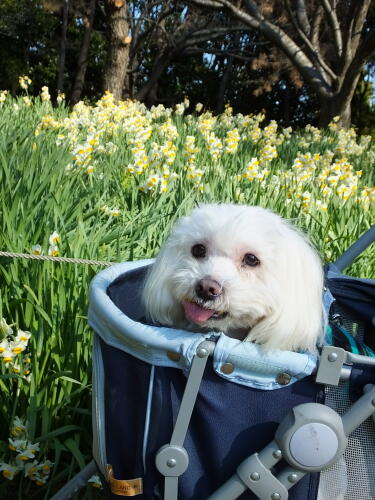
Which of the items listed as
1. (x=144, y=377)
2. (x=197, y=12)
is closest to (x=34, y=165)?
(x=144, y=377)

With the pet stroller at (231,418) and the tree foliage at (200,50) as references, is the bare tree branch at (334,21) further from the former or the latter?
the pet stroller at (231,418)

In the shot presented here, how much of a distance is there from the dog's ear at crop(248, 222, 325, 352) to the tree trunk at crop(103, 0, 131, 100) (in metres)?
6.44

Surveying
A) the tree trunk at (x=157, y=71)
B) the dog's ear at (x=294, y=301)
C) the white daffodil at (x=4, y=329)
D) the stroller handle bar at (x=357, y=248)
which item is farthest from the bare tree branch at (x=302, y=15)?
the white daffodil at (x=4, y=329)

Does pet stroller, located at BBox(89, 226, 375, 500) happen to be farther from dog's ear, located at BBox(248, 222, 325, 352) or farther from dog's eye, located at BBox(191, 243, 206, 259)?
dog's eye, located at BBox(191, 243, 206, 259)

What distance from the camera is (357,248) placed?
4.91 ft

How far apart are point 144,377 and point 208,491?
0.24 m

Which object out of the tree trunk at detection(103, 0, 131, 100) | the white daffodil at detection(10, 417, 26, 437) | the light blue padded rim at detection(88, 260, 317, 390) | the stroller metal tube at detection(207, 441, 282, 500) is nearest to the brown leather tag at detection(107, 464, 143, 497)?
the stroller metal tube at detection(207, 441, 282, 500)

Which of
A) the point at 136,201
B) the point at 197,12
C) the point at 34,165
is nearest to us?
the point at 34,165

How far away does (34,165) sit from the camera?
2.33 meters

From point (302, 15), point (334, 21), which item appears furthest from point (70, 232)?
point (302, 15)

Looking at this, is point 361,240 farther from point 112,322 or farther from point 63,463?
point 63,463

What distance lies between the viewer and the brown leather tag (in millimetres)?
958

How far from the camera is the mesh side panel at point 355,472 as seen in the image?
98 centimetres

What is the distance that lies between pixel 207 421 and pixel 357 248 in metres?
0.80
